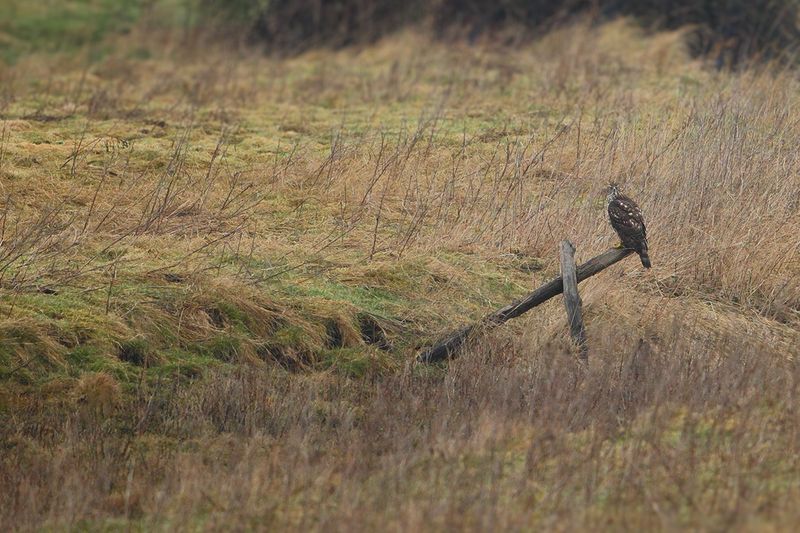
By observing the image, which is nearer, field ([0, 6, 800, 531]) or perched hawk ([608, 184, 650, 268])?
field ([0, 6, 800, 531])

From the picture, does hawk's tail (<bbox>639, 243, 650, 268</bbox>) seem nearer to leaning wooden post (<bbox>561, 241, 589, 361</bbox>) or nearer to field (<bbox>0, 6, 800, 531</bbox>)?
field (<bbox>0, 6, 800, 531</bbox>)

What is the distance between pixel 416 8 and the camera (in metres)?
24.3

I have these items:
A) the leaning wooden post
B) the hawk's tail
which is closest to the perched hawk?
the hawk's tail

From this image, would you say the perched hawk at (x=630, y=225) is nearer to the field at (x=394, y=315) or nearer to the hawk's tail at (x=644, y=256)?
the hawk's tail at (x=644, y=256)

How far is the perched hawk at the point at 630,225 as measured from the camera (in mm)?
9195

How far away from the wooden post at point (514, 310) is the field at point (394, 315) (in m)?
0.14

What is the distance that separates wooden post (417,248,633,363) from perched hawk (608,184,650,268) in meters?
0.08

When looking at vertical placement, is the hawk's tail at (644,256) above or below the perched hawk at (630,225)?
below

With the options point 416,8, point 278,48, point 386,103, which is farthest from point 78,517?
point 416,8

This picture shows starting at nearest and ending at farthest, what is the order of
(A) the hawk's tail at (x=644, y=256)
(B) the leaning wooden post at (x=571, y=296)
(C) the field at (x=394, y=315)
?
(C) the field at (x=394, y=315) < (B) the leaning wooden post at (x=571, y=296) < (A) the hawk's tail at (x=644, y=256)

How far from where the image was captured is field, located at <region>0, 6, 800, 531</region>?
687 cm

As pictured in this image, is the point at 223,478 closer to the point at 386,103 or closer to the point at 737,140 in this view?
the point at 737,140

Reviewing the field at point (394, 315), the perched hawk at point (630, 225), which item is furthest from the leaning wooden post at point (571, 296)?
the perched hawk at point (630, 225)

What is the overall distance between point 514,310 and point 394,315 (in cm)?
118
